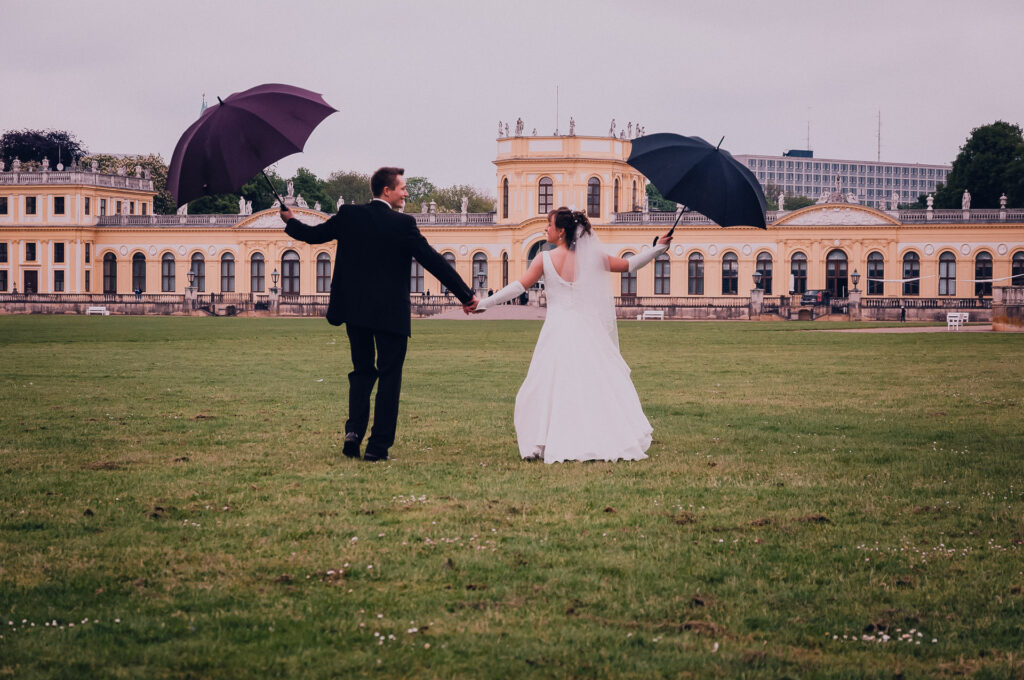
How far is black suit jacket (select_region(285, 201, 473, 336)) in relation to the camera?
8344mm

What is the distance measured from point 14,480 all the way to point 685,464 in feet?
15.3

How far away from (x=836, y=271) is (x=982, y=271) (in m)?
8.28

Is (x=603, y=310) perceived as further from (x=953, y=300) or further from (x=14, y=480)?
(x=953, y=300)

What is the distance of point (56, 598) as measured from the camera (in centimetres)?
475

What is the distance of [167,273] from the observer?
248ft

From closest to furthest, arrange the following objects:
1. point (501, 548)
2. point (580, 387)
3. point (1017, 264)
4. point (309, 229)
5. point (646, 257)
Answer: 1. point (501, 548)
2. point (309, 229)
3. point (580, 387)
4. point (646, 257)
5. point (1017, 264)

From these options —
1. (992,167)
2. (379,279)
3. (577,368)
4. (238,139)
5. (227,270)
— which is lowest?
(577,368)

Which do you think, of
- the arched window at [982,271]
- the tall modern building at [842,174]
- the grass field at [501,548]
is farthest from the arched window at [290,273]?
the tall modern building at [842,174]

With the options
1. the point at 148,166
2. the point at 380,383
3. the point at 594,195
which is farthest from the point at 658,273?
the point at 380,383

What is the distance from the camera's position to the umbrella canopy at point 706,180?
9.24 m

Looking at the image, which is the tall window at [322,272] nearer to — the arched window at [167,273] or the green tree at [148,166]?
the arched window at [167,273]

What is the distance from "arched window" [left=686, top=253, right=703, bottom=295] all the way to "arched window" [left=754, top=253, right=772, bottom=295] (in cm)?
340

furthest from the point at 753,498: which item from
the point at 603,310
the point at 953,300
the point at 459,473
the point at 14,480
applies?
the point at 953,300

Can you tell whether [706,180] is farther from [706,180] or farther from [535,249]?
[535,249]
